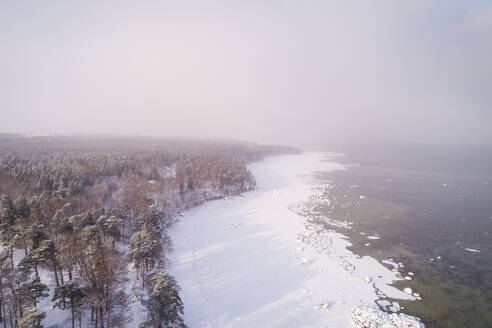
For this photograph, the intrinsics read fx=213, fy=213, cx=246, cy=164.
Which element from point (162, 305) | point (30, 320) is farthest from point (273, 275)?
point (30, 320)

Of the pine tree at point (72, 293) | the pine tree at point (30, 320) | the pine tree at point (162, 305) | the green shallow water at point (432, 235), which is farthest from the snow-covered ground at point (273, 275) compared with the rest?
the pine tree at point (30, 320)

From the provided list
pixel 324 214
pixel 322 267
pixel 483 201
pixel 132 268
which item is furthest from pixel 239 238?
pixel 483 201

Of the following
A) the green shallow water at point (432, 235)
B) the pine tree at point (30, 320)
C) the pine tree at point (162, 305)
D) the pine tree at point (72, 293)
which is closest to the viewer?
the pine tree at point (30, 320)

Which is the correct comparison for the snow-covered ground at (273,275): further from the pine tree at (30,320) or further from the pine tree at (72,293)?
the pine tree at (30,320)

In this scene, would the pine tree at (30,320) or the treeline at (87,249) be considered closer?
the pine tree at (30,320)

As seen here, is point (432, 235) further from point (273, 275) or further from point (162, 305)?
point (162, 305)

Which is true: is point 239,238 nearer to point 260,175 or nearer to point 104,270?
point 104,270

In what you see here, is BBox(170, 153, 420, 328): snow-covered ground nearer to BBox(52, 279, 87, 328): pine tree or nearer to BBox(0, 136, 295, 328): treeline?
BBox(0, 136, 295, 328): treeline

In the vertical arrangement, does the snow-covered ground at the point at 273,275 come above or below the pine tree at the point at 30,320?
below


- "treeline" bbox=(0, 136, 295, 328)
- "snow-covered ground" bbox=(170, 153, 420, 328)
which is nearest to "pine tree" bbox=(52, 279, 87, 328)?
"treeline" bbox=(0, 136, 295, 328)
